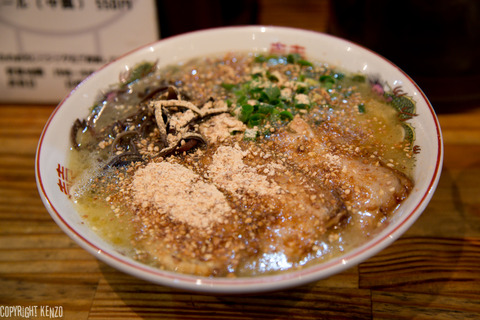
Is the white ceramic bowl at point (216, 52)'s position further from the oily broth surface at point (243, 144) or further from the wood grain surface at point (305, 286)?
the wood grain surface at point (305, 286)

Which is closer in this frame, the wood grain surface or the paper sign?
the wood grain surface

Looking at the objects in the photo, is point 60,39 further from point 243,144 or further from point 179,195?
point 179,195

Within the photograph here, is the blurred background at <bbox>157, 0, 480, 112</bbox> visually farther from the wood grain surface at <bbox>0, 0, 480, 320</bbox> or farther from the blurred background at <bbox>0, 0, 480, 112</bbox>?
the wood grain surface at <bbox>0, 0, 480, 320</bbox>

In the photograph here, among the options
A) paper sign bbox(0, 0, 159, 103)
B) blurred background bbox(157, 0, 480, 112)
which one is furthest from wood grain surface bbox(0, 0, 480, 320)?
paper sign bbox(0, 0, 159, 103)

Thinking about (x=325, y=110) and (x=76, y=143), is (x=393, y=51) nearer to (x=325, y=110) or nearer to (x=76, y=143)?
(x=325, y=110)

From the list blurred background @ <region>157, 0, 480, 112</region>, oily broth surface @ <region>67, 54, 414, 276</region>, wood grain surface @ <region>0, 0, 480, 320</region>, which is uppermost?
blurred background @ <region>157, 0, 480, 112</region>

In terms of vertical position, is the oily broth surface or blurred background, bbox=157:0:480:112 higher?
blurred background, bbox=157:0:480:112

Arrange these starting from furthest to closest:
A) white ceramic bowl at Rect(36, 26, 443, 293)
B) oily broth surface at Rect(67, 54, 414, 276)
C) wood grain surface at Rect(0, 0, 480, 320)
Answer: wood grain surface at Rect(0, 0, 480, 320) < oily broth surface at Rect(67, 54, 414, 276) < white ceramic bowl at Rect(36, 26, 443, 293)
